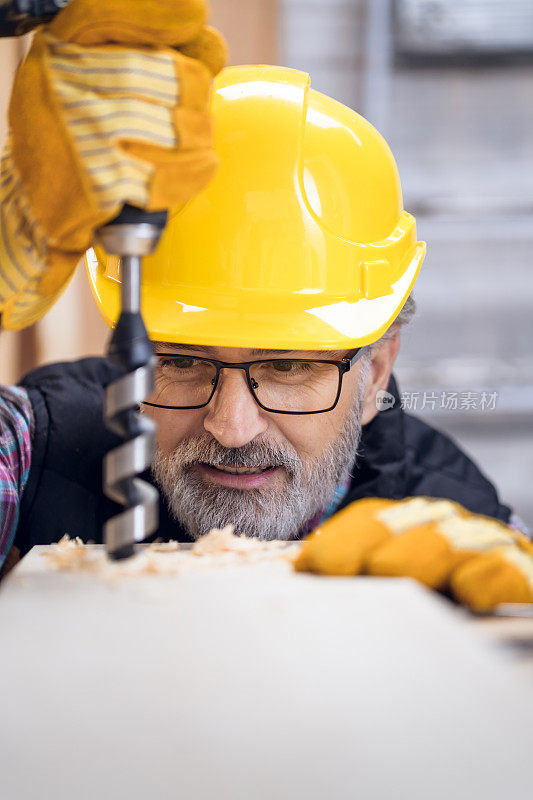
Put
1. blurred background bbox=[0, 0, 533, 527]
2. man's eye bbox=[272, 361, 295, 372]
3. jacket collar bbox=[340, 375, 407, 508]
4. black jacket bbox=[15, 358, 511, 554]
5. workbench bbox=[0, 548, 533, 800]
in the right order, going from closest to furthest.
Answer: workbench bbox=[0, 548, 533, 800] < man's eye bbox=[272, 361, 295, 372] < black jacket bbox=[15, 358, 511, 554] < jacket collar bbox=[340, 375, 407, 508] < blurred background bbox=[0, 0, 533, 527]

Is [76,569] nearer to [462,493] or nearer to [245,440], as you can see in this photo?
[245,440]

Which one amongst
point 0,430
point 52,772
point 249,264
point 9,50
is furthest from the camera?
point 9,50

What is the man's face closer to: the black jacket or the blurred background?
the black jacket

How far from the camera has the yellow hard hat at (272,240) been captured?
1.15 meters

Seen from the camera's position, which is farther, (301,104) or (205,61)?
(301,104)

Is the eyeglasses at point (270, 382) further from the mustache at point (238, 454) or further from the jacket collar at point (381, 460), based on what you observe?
the jacket collar at point (381, 460)

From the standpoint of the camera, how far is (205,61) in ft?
2.49

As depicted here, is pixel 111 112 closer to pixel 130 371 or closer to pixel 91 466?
pixel 130 371

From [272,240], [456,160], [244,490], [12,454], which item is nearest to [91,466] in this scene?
[12,454]

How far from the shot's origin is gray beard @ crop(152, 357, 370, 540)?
4.25ft

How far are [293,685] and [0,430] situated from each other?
0.98 meters

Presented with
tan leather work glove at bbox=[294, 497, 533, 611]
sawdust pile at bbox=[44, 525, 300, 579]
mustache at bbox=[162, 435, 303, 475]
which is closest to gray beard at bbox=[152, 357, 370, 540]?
mustache at bbox=[162, 435, 303, 475]

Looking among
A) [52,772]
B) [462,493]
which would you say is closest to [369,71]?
[462,493]

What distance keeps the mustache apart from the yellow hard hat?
197mm
